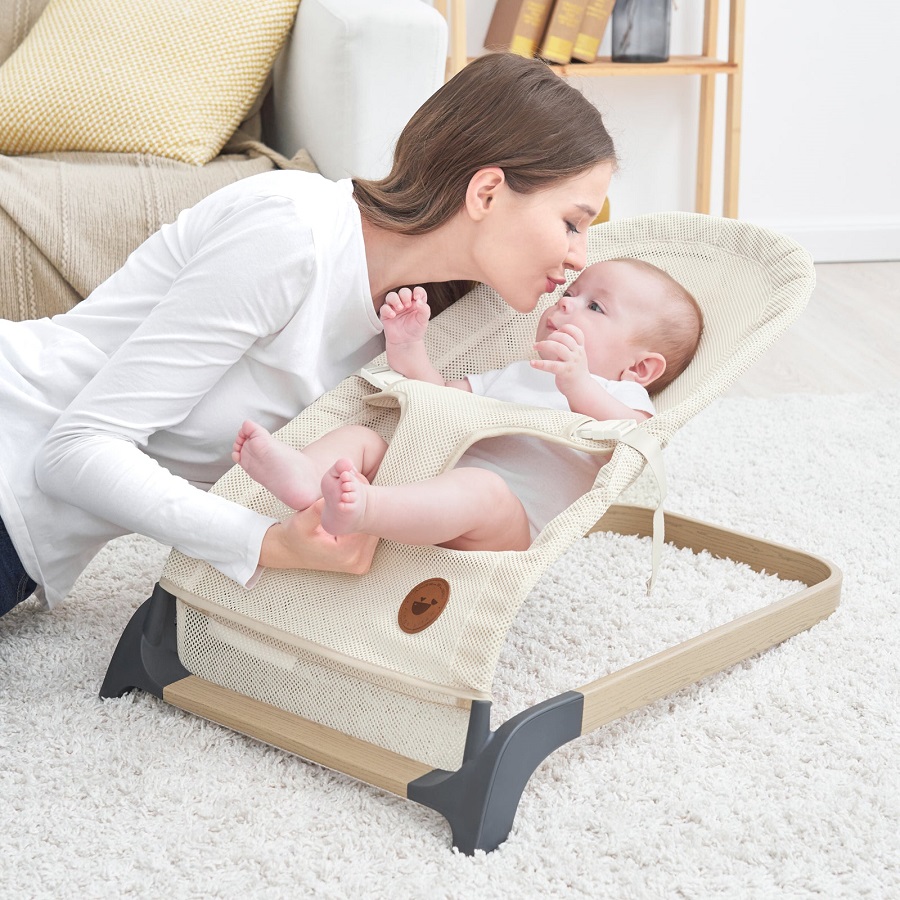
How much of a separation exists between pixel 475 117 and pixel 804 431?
991 millimetres

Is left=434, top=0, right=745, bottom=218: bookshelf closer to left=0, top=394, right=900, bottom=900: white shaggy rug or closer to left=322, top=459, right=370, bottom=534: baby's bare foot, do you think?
left=0, top=394, right=900, bottom=900: white shaggy rug

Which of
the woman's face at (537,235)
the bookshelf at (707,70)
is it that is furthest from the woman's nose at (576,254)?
the bookshelf at (707,70)

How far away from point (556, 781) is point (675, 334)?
53cm

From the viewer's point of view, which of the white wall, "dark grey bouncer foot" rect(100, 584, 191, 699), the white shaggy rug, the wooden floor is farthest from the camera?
the white wall

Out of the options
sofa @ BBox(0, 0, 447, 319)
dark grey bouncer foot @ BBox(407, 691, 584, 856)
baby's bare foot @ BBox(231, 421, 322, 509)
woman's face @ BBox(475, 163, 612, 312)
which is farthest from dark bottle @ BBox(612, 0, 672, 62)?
dark grey bouncer foot @ BBox(407, 691, 584, 856)

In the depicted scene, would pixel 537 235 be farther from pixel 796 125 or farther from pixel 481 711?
pixel 796 125

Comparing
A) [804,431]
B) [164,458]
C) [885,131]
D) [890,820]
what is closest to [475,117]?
[164,458]

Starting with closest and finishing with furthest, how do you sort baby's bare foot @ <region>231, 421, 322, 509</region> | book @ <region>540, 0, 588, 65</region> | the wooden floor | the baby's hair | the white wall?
1. baby's bare foot @ <region>231, 421, 322, 509</region>
2. the baby's hair
3. the wooden floor
4. book @ <region>540, 0, 588, 65</region>
5. the white wall

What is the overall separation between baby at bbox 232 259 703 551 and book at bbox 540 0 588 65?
4.80 feet

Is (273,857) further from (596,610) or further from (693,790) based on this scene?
(596,610)

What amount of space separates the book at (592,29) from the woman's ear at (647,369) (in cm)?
159

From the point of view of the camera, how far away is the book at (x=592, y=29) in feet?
8.57

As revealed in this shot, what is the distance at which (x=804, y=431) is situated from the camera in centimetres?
189

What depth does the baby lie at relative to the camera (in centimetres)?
97
